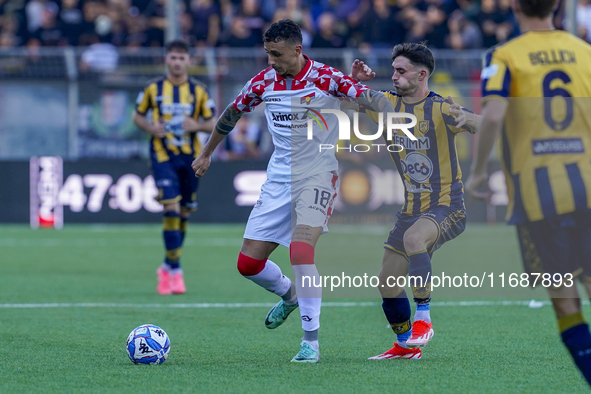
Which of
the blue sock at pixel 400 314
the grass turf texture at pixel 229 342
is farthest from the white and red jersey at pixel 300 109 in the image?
the grass turf texture at pixel 229 342

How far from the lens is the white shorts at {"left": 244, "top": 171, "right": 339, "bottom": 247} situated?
534cm

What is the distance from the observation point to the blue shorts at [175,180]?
343 inches

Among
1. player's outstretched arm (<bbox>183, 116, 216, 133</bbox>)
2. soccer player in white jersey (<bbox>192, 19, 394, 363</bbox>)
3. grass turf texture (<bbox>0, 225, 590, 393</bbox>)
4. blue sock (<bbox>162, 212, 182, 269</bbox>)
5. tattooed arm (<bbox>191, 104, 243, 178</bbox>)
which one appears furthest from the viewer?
player's outstretched arm (<bbox>183, 116, 216, 133</bbox>)

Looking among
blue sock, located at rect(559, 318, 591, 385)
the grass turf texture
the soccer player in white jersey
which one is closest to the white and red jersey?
the soccer player in white jersey

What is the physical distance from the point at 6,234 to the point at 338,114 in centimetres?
1031

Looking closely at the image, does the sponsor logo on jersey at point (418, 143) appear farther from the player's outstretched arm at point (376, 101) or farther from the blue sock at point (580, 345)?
the blue sock at point (580, 345)

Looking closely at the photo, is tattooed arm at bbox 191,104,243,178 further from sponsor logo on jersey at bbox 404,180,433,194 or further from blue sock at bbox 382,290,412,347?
blue sock at bbox 382,290,412,347

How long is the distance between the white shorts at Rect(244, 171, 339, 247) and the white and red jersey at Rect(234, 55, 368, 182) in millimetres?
62

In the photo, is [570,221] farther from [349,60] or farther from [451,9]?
[451,9]

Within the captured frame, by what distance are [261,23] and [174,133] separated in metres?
8.82

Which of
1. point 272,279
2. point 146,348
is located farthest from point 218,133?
point 146,348

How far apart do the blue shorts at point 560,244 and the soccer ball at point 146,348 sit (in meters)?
2.24

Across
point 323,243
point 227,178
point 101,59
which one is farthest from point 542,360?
point 101,59

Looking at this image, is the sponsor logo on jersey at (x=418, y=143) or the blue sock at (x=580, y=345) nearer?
the blue sock at (x=580, y=345)
